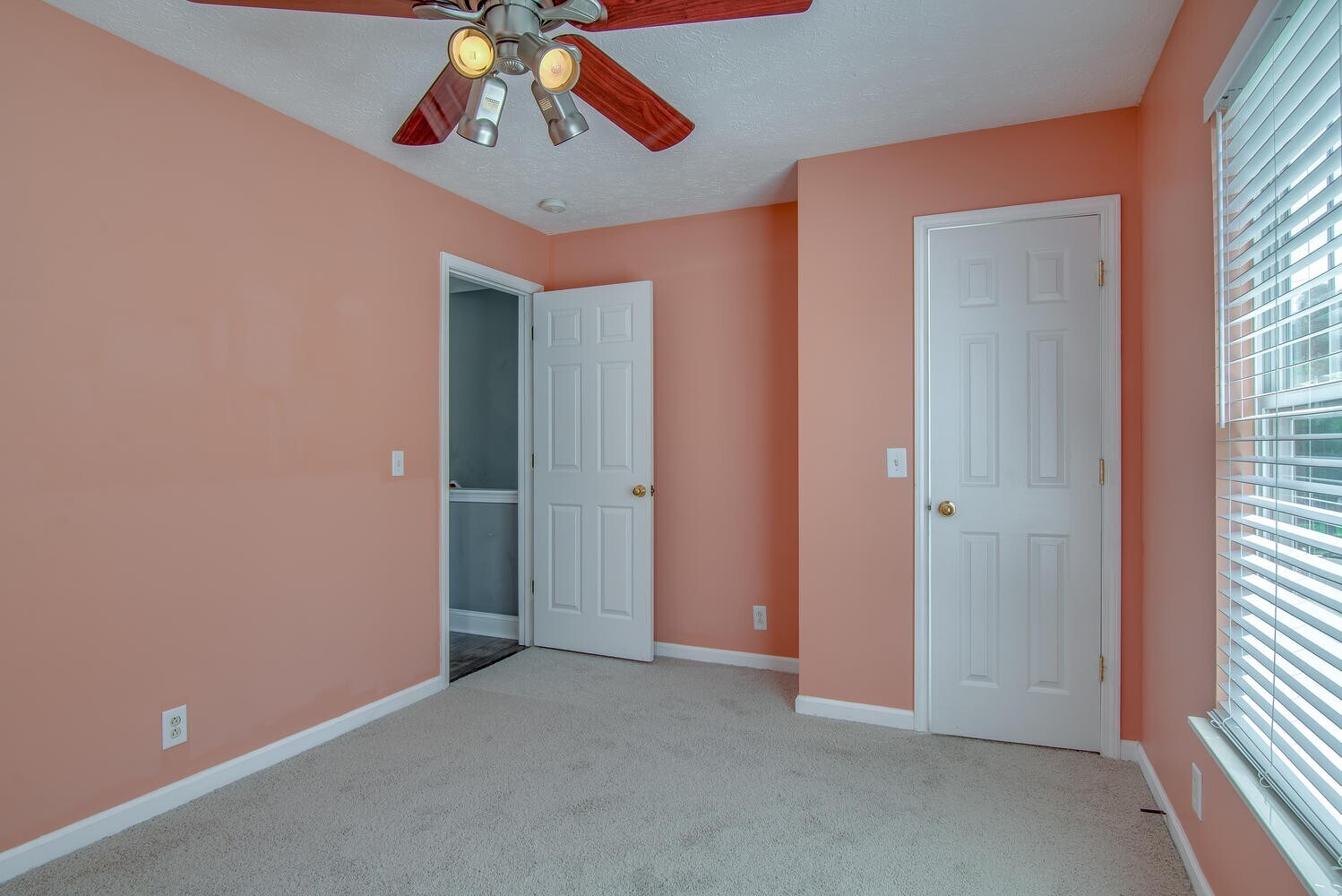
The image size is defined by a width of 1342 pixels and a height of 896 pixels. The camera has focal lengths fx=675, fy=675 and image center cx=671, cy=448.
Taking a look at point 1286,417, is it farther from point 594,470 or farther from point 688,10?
point 594,470

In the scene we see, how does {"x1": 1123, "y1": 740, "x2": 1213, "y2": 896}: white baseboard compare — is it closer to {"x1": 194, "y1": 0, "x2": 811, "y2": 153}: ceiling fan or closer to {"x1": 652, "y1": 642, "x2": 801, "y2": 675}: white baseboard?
{"x1": 652, "y1": 642, "x2": 801, "y2": 675}: white baseboard

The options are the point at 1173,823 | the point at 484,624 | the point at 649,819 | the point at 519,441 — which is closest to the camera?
the point at 1173,823

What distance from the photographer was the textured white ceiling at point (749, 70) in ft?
6.41

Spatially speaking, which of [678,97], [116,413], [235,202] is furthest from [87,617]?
[678,97]

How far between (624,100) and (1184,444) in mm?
1823

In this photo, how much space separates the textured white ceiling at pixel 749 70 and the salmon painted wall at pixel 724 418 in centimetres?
67

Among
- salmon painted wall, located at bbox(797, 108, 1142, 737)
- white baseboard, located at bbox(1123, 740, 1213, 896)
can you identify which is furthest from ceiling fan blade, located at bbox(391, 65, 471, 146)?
white baseboard, located at bbox(1123, 740, 1213, 896)

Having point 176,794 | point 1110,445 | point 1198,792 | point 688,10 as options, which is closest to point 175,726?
point 176,794

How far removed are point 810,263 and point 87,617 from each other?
2.81m

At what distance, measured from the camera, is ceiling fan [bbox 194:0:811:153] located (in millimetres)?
1454

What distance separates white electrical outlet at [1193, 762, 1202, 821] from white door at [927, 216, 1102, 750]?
2.54ft

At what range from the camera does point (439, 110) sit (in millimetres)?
1844

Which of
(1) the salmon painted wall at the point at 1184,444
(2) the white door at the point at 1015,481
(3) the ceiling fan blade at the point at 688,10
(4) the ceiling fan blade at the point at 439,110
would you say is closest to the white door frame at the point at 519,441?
(4) the ceiling fan blade at the point at 439,110

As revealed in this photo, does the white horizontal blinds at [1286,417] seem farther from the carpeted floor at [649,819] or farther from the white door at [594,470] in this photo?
the white door at [594,470]
